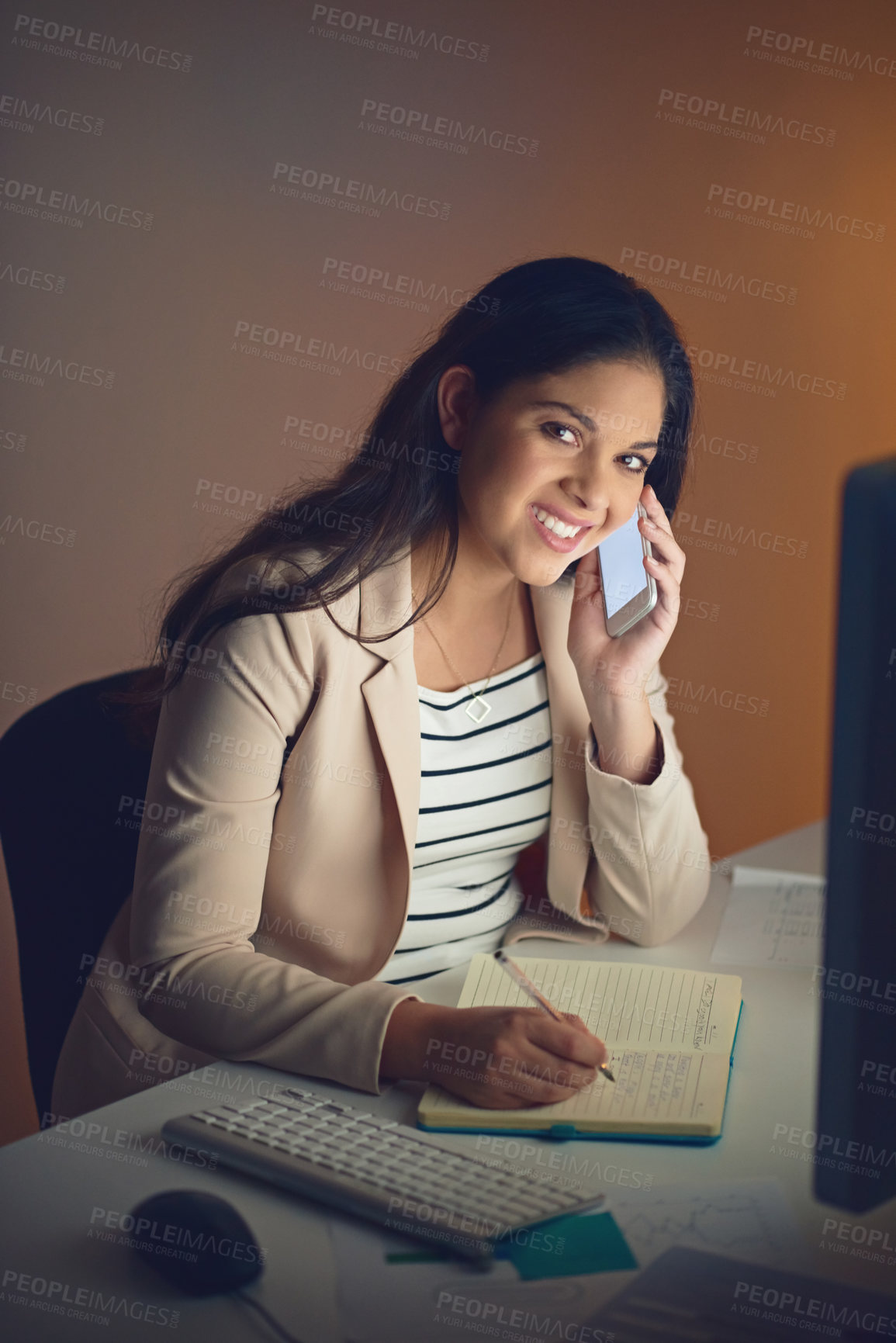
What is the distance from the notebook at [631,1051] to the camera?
918mm

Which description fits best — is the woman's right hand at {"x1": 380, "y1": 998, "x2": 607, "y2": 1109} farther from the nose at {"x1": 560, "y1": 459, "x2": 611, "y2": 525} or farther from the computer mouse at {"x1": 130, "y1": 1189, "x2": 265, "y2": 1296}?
the nose at {"x1": 560, "y1": 459, "x2": 611, "y2": 525}

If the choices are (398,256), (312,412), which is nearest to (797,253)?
(398,256)

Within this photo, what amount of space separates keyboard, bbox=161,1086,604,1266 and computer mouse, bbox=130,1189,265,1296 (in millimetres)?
70

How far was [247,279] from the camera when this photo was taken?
2.04 meters

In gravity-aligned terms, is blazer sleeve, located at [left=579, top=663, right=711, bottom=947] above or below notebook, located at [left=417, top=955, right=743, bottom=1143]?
above

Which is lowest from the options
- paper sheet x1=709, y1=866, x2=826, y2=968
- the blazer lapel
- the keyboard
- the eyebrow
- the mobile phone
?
the keyboard

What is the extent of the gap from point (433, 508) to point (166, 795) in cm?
53

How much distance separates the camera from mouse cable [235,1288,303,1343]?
66 centimetres

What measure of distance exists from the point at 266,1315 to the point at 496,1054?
0.31 metres

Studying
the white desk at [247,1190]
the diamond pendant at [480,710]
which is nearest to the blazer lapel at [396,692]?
the diamond pendant at [480,710]

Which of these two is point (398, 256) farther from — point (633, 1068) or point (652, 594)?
point (633, 1068)

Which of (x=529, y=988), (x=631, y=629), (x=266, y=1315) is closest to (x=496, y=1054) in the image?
(x=529, y=988)

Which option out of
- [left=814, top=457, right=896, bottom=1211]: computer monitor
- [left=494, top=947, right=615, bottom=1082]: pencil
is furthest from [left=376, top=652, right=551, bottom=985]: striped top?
[left=814, top=457, right=896, bottom=1211]: computer monitor

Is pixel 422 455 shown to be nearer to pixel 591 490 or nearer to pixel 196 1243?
pixel 591 490
